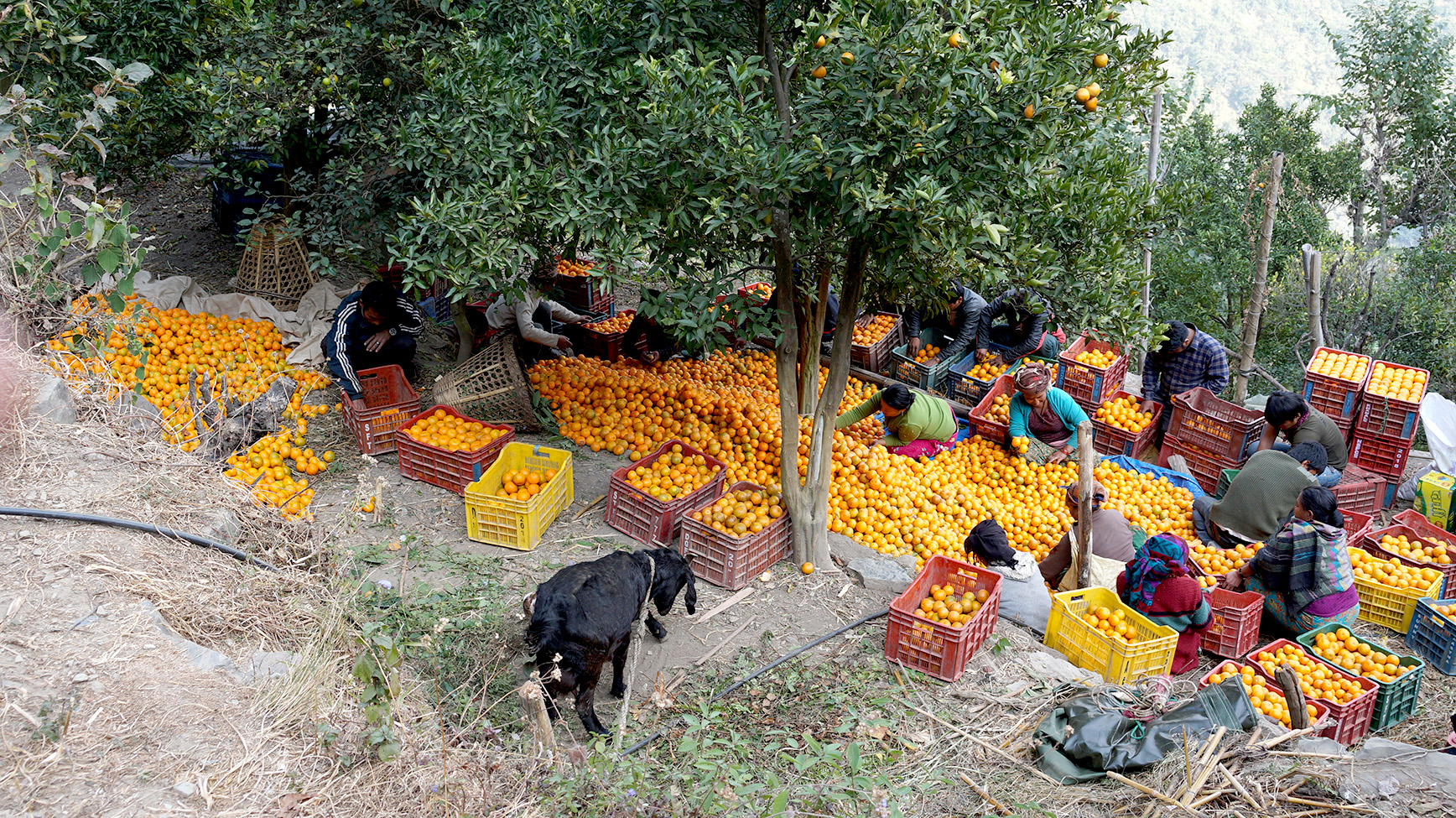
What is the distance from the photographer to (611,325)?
33.7 ft

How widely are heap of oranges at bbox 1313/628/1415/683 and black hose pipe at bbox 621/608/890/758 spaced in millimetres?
2970

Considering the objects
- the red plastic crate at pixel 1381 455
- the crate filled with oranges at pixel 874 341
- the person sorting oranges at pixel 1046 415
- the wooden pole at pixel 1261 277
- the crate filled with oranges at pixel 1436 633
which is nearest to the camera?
the crate filled with oranges at pixel 1436 633

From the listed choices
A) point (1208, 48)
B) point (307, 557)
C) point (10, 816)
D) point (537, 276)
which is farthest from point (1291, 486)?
point (1208, 48)

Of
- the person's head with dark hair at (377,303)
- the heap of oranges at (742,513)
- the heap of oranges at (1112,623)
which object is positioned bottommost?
the heap of oranges at (1112,623)

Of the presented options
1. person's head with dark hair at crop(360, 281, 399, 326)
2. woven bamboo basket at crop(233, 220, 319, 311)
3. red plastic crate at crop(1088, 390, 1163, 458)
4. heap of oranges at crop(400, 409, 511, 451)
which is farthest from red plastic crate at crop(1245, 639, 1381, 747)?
woven bamboo basket at crop(233, 220, 319, 311)

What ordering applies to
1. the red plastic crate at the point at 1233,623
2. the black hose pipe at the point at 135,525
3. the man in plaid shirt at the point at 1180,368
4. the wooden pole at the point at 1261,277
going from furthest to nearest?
1. the wooden pole at the point at 1261,277
2. the man in plaid shirt at the point at 1180,368
3. the red plastic crate at the point at 1233,623
4. the black hose pipe at the point at 135,525

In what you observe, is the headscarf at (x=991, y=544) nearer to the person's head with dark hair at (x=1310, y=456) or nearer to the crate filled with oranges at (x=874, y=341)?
the person's head with dark hair at (x=1310, y=456)

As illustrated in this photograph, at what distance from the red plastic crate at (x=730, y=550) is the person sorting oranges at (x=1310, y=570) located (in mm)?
3488

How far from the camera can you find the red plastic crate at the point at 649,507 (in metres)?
6.82

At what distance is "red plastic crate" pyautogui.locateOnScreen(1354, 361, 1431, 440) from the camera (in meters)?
8.73

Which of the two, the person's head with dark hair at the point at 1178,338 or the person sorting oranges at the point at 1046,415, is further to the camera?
the person's head with dark hair at the point at 1178,338

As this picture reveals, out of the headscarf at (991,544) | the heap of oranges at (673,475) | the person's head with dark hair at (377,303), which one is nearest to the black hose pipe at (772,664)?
the headscarf at (991,544)

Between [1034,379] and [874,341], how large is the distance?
8.19ft

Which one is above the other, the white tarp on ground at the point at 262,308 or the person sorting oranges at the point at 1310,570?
the white tarp on ground at the point at 262,308
